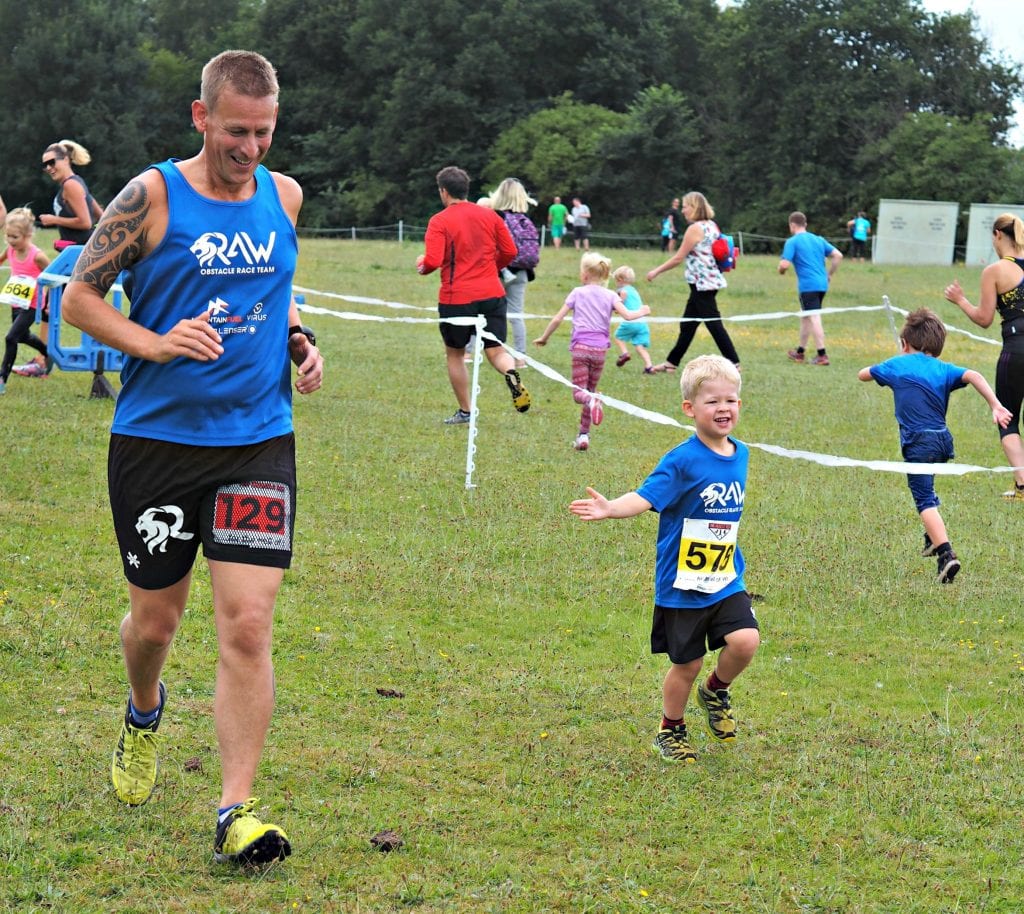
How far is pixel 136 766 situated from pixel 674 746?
1970 millimetres

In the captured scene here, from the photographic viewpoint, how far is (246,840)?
13.3 feet

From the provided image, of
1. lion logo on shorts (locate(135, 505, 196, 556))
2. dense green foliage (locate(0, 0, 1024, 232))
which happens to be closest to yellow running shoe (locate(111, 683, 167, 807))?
lion logo on shorts (locate(135, 505, 196, 556))

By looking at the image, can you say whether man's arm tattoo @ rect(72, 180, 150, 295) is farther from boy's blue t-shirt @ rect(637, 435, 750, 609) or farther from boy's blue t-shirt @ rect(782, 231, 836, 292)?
boy's blue t-shirt @ rect(782, 231, 836, 292)

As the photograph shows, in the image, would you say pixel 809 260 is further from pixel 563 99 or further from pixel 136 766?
pixel 563 99

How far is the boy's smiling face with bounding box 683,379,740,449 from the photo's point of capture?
528cm

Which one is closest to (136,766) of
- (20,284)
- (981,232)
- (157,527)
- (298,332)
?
(157,527)

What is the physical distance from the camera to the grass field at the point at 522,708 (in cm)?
423

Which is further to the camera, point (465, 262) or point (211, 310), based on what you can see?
point (465, 262)

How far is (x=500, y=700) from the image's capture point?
5.92m

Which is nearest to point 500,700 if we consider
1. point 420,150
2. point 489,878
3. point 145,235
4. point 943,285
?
point 489,878

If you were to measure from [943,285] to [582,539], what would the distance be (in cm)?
2995

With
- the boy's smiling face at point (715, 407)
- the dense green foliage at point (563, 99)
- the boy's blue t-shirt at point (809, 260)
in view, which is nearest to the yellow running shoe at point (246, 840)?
the boy's smiling face at point (715, 407)

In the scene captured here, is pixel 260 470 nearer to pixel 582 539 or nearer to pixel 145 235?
pixel 145 235

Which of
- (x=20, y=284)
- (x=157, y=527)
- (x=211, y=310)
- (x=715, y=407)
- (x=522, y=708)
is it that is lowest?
(x=522, y=708)
